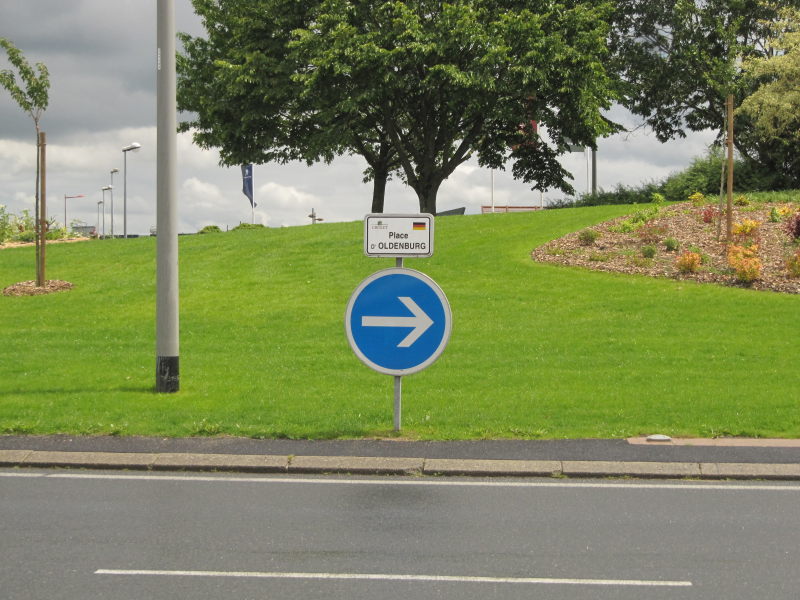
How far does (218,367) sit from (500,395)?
412cm

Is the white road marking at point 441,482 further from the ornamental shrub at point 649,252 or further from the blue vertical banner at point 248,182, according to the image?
the blue vertical banner at point 248,182

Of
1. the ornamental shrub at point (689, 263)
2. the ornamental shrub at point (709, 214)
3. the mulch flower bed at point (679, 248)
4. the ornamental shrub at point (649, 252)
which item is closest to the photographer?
the mulch flower bed at point (679, 248)

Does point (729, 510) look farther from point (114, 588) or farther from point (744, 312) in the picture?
point (744, 312)

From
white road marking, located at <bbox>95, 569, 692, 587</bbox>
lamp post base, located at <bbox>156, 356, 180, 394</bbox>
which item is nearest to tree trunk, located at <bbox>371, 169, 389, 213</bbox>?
lamp post base, located at <bbox>156, 356, 180, 394</bbox>

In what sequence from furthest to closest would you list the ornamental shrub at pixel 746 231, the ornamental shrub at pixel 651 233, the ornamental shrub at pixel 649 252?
1. the ornamental shrub at pixel 651 233
2. the ornamental shrub at pixel 746 231
3. the ornamental shrub at pixel 649 252

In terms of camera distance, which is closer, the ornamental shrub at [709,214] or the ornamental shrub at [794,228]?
the ornamental shrub at [794,228]

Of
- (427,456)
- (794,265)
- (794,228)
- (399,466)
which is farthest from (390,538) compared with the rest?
(794,228)

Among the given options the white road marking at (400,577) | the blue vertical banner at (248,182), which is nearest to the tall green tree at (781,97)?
the blue vertical banner at (248,182)

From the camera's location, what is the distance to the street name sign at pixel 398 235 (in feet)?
29.3

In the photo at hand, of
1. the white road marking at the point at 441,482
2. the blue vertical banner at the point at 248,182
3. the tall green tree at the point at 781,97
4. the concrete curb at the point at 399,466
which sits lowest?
the white road marking at the point at 441,482

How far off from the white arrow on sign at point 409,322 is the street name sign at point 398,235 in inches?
17.7

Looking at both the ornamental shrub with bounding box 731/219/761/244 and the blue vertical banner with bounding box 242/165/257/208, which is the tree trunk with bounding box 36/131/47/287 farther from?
the blue vertical banner with bounding box 242/165/257/208

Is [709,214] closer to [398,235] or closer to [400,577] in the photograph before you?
[398,235]

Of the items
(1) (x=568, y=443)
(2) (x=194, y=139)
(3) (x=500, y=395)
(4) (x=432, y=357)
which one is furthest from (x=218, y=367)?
(2) (x=194, y=139)
